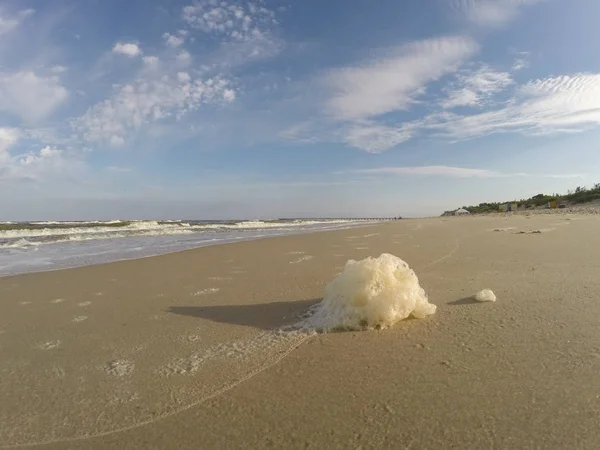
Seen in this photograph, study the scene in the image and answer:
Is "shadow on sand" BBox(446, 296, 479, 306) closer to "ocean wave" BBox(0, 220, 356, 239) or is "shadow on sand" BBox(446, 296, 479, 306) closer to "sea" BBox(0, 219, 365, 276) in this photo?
"sea" BBox(0, 219, 365, 276)

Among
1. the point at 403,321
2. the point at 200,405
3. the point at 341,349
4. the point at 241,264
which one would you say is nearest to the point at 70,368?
the point at 200,405

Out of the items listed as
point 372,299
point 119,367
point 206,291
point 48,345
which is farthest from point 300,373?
point 206,291

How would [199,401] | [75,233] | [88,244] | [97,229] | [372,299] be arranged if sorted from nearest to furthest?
[199,401], [372,299], [88,244], [75,233], [97,229]

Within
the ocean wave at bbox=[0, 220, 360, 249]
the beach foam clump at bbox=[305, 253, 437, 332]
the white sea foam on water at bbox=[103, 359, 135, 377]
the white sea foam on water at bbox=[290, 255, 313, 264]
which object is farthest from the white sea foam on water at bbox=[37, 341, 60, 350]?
the ocean wave at bbox=[0, 220, 360, 249]

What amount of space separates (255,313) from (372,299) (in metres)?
1.57

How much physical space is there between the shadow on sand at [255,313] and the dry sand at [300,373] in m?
0.04

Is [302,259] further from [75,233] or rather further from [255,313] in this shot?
[75,233]

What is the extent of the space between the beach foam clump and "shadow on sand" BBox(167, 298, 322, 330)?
17.1 inches

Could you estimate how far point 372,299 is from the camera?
400cm

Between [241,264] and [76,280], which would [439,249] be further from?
[76,280]

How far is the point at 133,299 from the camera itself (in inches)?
237

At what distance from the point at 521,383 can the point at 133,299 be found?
5.24m

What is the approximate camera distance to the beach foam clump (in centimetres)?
395

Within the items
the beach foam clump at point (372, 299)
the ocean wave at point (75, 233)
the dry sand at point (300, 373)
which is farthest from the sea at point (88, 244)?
the beach foam clump at point (372, 299)
